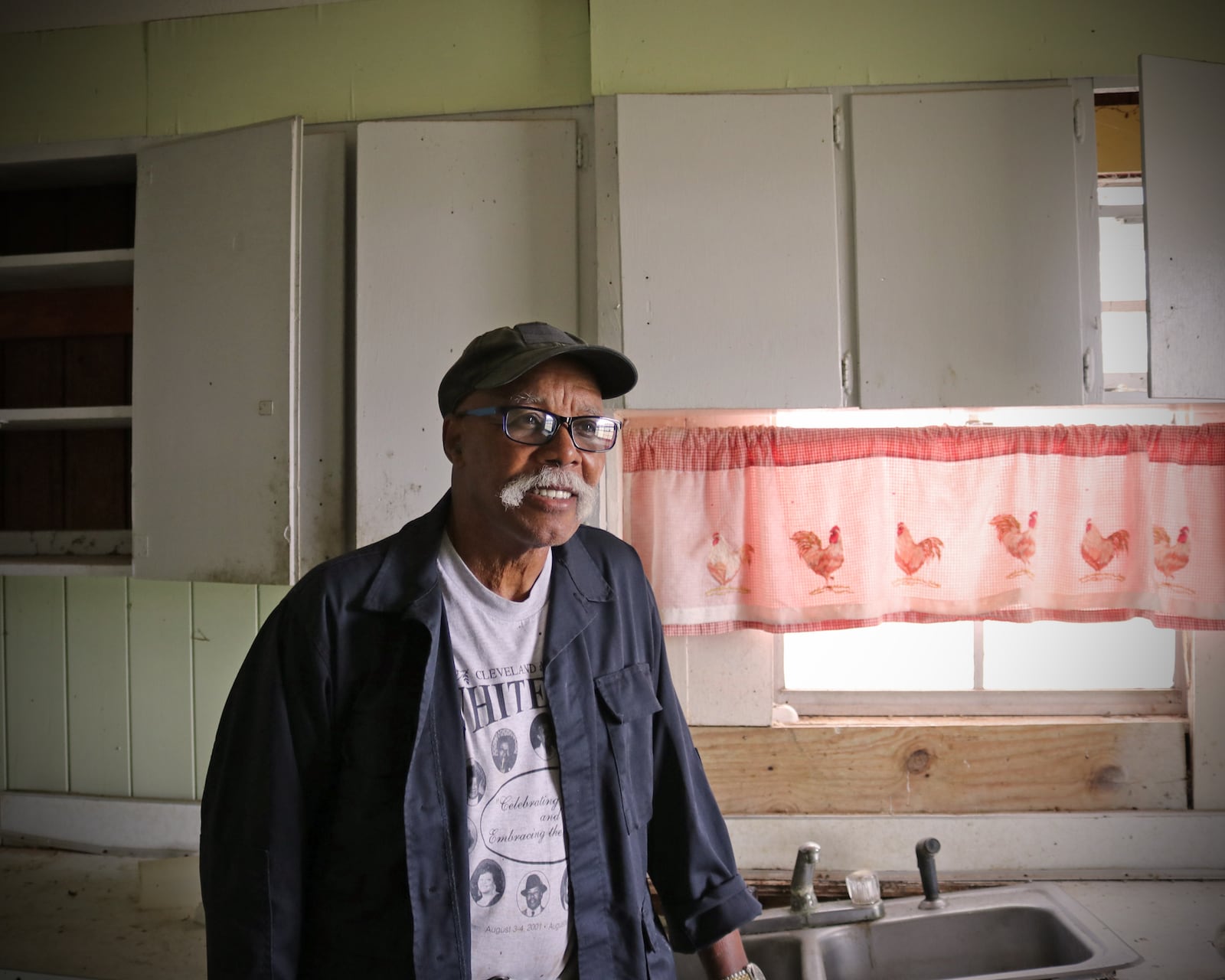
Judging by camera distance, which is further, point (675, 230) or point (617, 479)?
point (617, 479)

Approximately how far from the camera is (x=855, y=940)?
1526 mm

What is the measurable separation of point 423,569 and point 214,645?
3.81 ft

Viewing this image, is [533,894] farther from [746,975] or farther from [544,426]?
[544,426]

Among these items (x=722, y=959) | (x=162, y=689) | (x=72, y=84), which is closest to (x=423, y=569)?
(x=722, y=959)

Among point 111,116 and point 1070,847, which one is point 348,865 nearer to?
point 1070,847

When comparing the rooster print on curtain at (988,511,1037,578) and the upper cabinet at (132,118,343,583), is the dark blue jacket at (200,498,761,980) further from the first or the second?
the rooster print on curtain at (988,511,1037,578)

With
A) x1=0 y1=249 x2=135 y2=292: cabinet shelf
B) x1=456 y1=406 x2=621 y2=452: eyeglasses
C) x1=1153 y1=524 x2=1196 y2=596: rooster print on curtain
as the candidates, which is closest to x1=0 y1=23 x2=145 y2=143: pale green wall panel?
x1=0 y1=249 x2=135 y2=292: cabinet shelf

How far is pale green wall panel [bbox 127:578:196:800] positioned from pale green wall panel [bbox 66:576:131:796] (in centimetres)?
3

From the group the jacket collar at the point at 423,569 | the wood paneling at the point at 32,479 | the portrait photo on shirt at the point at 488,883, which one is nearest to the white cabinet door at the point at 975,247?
the jacket collar at the point at 423,569

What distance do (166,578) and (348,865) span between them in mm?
956

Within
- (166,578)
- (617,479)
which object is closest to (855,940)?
(617,479)

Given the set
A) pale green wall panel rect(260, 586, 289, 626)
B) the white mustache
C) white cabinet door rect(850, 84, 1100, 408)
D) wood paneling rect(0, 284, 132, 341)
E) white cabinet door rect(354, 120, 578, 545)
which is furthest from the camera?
wood paneling rect(0, 284, 132, 341)

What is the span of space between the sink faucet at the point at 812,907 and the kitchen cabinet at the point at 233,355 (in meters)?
1.15

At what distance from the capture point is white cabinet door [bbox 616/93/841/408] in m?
1.48
